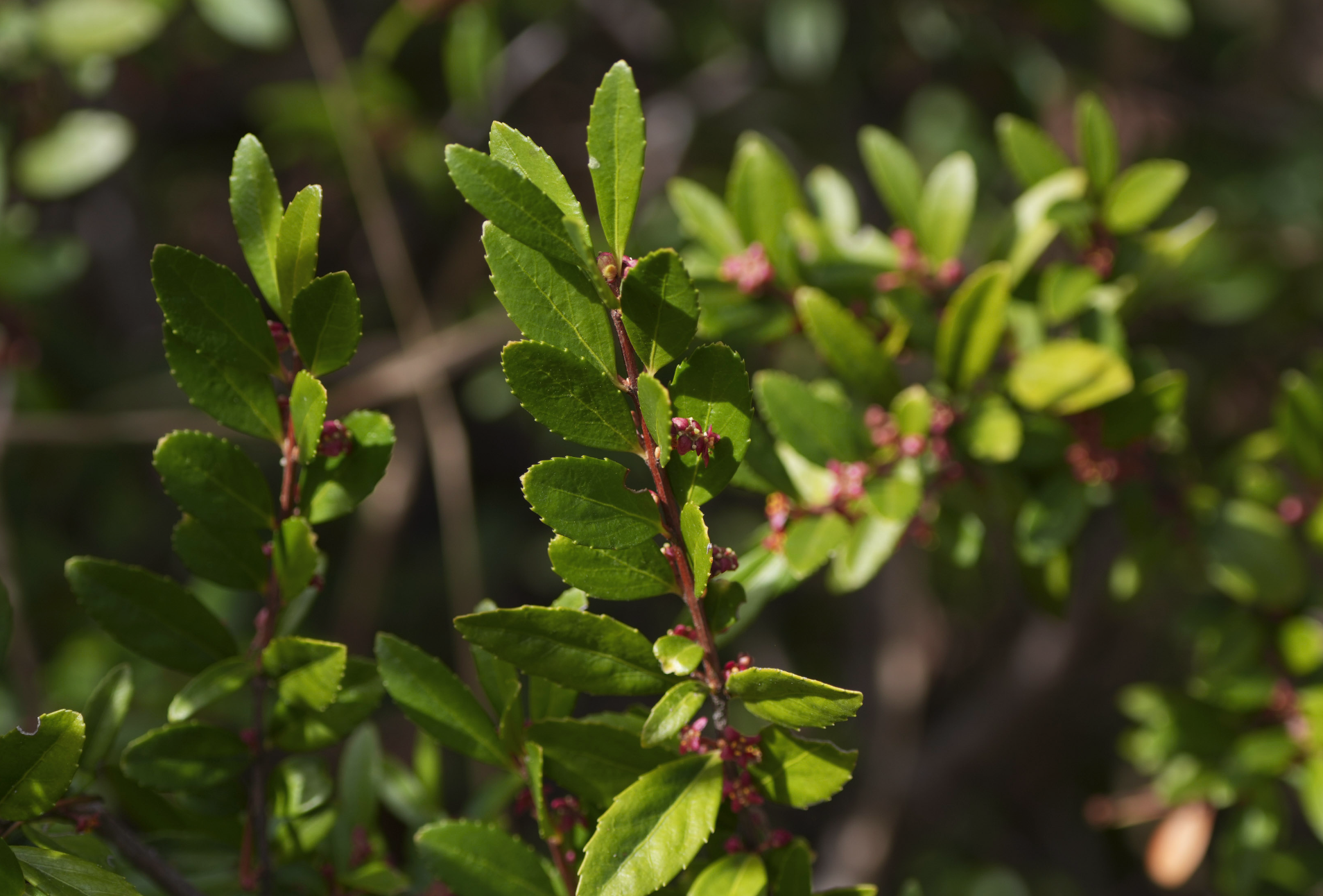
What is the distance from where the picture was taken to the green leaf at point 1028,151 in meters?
1.02

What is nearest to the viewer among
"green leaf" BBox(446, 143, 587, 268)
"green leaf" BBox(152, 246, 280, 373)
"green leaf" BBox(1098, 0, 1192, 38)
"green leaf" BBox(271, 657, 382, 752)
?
"green leaf" BBox(446, 143, 587, 268)

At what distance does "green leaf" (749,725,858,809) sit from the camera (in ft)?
2.05

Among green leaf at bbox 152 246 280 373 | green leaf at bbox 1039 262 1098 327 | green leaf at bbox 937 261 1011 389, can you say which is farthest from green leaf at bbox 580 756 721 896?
green leaf at bbox 1039 262 1098 327

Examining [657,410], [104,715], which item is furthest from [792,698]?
[104,715]

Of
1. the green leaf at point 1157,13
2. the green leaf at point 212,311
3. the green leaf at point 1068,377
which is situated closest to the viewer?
the green leaf at point 212,311

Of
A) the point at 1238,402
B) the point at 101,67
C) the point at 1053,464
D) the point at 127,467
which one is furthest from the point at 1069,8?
the point at 127,467

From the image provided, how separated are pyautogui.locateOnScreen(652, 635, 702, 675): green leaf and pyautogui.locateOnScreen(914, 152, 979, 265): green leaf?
593 mm

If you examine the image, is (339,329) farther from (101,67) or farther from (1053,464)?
(101,67)

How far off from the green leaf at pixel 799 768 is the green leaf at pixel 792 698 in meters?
0.04

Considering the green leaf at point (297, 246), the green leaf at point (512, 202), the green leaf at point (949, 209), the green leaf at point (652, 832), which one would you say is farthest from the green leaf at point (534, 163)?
the green leaf at point (949, 209)

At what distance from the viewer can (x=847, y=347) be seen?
0.89m

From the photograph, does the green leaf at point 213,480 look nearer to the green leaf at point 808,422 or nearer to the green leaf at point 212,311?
the green leaf at point 212,311

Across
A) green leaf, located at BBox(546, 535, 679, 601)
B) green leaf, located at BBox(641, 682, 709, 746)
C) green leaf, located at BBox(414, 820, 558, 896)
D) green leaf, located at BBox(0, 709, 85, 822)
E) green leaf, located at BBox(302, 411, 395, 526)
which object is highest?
green leaf, located at BBox(302, 411, 395, 526)

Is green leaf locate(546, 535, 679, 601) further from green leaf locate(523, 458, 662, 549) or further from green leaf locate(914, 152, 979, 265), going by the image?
green leaf locate(914, 152, 979, 265)
